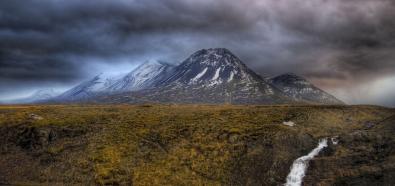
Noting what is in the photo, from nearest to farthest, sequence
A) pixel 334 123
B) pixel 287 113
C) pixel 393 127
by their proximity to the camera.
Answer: pixel 393 127 < pixel 334 123 < pixel 287 113

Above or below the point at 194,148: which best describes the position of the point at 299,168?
below

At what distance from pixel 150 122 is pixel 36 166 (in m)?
25.3

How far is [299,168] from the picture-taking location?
57938 mm

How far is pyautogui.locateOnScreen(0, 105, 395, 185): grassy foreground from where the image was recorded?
57.2 metres

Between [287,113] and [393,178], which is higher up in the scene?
[287,113]

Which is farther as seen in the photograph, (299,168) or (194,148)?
(194,148)

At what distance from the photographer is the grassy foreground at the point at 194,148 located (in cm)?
5722

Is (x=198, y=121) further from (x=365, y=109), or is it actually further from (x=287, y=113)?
(x=365, y=109)

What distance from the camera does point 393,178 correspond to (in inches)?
2021

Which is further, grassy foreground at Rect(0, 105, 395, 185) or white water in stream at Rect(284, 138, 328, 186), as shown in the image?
grassy foreground at Rect(0, 105, 395, 185)

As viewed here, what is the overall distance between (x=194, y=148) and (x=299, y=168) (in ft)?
60.9

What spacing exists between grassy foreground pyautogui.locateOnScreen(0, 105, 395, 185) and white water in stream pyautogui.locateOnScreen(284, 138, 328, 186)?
1.01m

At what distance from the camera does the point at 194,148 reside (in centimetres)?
6681

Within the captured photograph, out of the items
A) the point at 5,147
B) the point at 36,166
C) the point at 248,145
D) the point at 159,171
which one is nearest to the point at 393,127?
the point at 248,145
